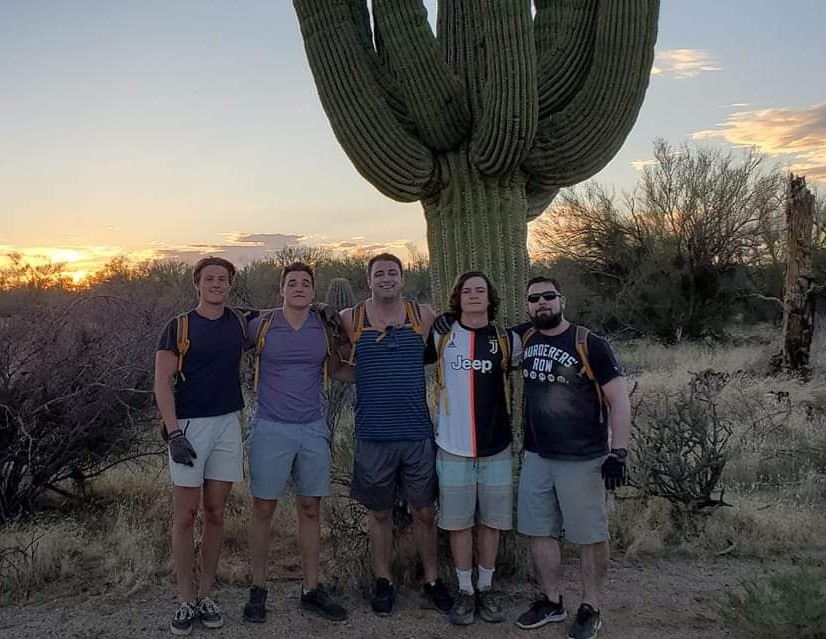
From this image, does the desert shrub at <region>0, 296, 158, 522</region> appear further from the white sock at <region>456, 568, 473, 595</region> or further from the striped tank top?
the white sock at <region>456, 568, 473, 595</region>

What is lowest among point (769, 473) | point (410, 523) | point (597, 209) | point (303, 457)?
point (769, 473)

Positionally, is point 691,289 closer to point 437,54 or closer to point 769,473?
point 769,473

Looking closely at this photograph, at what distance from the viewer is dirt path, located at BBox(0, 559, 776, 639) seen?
14.5 feet

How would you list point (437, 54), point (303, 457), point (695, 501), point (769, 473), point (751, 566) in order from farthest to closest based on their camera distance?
point (769, 473), point (695, 501), point (751, 566), point (437, 54), point (303, 457)

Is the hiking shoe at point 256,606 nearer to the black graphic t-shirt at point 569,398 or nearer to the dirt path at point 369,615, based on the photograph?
the dirt path at point 369,615

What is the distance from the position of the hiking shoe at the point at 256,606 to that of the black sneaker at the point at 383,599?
2.18ft

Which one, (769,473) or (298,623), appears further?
(769,473)

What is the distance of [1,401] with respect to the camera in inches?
234

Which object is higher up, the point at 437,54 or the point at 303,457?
the point at 437,54

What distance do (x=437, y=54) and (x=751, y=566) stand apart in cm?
438

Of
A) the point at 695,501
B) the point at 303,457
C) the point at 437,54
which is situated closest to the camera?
the point at 303,457

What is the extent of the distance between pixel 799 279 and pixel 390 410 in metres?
11.9

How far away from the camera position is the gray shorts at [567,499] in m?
4.19

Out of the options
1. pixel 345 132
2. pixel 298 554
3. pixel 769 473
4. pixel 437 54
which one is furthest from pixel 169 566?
pixel 769 473
